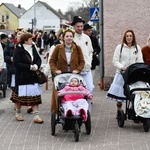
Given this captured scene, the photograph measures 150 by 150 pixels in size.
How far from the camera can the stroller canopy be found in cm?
891

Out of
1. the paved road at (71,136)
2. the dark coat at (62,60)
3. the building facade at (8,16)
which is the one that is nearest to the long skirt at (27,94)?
the paved road at (71,136)

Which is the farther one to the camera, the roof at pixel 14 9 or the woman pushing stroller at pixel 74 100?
the roof at pixel 14 9

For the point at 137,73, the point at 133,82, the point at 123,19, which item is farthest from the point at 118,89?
the point at 123,19

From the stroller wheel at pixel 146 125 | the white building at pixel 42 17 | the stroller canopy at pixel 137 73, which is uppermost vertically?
the white building at pixel 42 17

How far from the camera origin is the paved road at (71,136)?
788 centimetres

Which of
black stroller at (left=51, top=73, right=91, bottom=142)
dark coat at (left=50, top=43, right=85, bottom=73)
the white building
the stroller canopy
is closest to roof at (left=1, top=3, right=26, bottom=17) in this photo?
the white building

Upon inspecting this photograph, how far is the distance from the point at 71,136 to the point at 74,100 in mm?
686

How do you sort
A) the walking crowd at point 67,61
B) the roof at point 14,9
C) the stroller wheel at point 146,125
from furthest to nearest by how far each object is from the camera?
the roof at point 14,9 → the walking crowd at point 67,61 → the stroller wheel at point 146,125

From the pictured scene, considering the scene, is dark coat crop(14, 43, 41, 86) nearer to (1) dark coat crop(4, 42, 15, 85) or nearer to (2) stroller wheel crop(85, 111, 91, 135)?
(1) dark coat crop(4, 42, 15, 85)

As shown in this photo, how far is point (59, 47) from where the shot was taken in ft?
29.7

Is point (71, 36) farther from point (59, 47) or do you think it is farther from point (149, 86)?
point (149, 86)

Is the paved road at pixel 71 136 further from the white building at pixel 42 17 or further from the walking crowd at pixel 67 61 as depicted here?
the white building at pixel 42 17

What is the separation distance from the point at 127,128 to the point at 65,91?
1.56 m

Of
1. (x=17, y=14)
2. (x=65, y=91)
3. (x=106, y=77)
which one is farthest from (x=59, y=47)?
(x=17, y=14)
